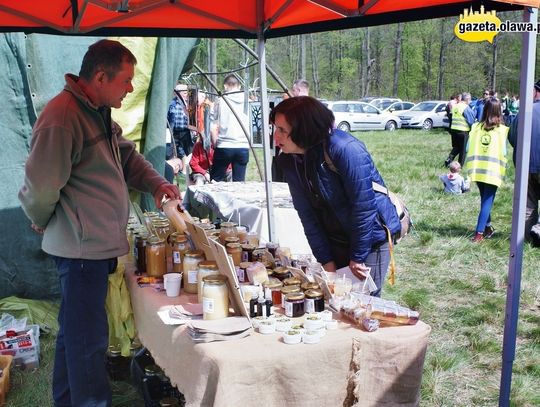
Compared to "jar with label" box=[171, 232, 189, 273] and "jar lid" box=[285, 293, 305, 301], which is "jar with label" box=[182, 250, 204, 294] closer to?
"jar with label" box=[171, 232, 189, 273]

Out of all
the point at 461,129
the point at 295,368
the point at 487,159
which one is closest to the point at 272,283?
the point at 295,368

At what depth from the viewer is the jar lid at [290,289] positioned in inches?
95.2

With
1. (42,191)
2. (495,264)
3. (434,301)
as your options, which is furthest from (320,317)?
(495,264)

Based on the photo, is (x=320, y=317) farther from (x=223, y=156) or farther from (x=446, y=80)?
(x=446, y=80)

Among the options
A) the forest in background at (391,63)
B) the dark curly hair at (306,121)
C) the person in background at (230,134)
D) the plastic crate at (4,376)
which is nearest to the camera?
the dark curly hair at (306,121)

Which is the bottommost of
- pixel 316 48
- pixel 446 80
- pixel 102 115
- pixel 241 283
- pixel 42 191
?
Result: pixel 241 283

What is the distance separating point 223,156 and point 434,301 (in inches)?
141

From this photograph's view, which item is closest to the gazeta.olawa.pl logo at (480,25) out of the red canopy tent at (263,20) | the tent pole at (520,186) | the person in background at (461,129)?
the red canopy tent at (263,20)

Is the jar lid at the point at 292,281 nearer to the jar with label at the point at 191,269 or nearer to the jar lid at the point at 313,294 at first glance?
the jar lid at the point at 313,294

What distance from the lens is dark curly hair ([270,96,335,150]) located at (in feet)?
8.98

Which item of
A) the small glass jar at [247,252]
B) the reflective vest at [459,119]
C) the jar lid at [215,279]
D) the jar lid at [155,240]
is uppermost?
the reflective vest at [459,119]

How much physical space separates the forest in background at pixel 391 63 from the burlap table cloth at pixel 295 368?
4005 cm

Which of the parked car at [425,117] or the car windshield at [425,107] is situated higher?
the car windshield at [425,107]

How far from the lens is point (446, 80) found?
47.0 metres
